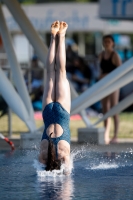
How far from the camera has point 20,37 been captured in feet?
95.6

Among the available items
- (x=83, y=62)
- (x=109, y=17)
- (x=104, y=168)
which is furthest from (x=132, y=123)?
(x=104, y=168)

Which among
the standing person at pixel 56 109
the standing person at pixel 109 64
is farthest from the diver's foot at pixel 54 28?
the standing person at pixel 109 64

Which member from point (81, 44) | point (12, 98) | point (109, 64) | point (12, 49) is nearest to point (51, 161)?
point (12, 98)

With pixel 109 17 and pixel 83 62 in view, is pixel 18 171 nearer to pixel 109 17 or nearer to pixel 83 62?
pixel 109 17

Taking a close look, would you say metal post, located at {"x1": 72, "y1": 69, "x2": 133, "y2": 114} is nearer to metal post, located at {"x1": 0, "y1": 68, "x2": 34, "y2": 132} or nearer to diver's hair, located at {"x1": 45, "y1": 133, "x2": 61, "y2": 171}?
metal post, located at {"x1": 0, "y1": 68, "x2": 34, "y2": 132}

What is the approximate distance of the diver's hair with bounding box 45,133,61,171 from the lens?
8039 mm

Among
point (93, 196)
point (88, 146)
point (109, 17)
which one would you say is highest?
point (109, 17)

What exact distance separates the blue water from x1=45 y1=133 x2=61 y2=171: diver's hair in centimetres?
7

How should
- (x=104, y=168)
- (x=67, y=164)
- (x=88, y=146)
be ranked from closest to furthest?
(x=67, y=164) → (x=104, y=168) → (x=88, y=146)

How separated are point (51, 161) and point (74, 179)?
0.36 meters

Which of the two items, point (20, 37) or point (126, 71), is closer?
point (126, 71)

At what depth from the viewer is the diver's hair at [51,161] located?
8.04m

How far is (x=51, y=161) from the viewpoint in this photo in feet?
26.6

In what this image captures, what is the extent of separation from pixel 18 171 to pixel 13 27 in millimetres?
18906
